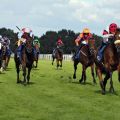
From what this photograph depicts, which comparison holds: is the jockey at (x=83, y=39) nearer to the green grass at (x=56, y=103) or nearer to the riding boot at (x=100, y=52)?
the green grass at (x=56, y=103)

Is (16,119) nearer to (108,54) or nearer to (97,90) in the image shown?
(108,54)

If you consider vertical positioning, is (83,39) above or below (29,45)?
above

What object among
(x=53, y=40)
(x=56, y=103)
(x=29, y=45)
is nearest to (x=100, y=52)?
(x=29, y=45)

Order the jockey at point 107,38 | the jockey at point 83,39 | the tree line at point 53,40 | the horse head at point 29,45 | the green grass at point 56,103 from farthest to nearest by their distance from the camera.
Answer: the tree line at point 53,40 → the jockey at point 83,39 → the horse head at point 29,45 → the jockey at point 107,38 → the green grass at point 56,103

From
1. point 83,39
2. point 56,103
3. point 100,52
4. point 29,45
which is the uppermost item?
point 83,39

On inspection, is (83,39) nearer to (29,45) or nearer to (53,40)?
(29,45)

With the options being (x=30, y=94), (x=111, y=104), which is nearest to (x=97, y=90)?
(x=30, y=94)

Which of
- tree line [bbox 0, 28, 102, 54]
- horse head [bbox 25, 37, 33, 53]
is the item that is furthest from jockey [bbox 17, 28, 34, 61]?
tree line [bbox 0, 28, 102, 54]

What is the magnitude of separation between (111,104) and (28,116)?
379cm

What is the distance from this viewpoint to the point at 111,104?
16312 millimetres

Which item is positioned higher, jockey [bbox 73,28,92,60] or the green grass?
jockey [bbox 73,28,92,60]

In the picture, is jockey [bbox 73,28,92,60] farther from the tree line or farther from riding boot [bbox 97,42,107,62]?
the tree line

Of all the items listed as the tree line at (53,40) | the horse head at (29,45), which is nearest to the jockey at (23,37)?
the horse head at (29,45)

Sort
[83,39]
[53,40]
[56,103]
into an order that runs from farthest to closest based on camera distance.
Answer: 1. [53,40]
2. [83,39]
3. [56,103]
